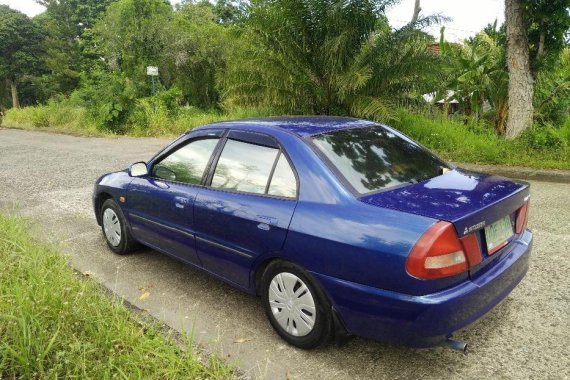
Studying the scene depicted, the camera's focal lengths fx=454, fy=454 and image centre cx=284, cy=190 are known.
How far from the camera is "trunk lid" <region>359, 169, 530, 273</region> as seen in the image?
2492mm

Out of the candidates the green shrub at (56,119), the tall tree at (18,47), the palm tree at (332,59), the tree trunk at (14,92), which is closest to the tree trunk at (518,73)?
the palm tree at (332,59)

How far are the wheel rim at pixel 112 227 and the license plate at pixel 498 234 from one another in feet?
11.5

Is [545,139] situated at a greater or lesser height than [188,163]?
lesser

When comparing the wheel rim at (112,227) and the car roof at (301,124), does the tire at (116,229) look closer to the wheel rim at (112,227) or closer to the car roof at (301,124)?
the wheel rim at (112,227)

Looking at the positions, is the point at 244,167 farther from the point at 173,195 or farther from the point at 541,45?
the point at 541,45

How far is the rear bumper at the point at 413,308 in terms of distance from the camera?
7.84 feet

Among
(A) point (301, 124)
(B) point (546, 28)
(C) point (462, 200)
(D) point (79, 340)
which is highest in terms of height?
(B) point (546, 28)

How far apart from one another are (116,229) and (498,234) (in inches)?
143

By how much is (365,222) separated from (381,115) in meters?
6.65

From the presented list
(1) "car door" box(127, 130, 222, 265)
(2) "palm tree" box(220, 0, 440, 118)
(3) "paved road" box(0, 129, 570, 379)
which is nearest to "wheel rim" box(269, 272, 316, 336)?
(3) "paved road" box(0, 129, 570, 379)

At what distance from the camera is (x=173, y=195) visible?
379 cm

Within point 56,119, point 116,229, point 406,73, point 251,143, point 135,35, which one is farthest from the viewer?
point 135,35

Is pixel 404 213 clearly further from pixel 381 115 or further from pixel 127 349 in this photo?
pixel 381 115

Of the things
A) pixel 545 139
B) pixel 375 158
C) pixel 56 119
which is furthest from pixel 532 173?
pixel 56 119
